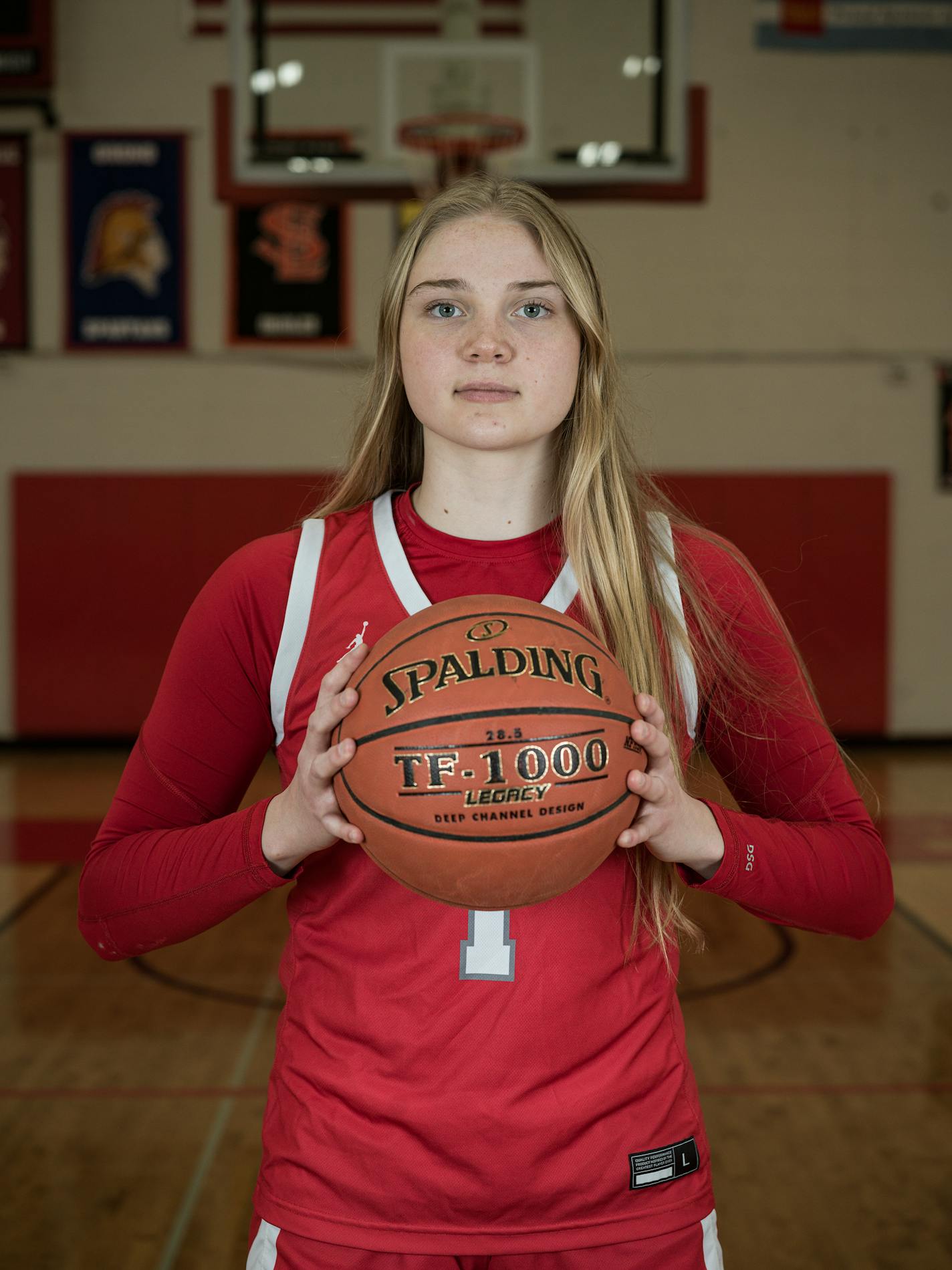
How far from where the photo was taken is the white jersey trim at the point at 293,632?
4.04 ft

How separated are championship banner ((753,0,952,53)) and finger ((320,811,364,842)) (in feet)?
24.6

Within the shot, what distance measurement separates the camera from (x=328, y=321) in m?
7.81

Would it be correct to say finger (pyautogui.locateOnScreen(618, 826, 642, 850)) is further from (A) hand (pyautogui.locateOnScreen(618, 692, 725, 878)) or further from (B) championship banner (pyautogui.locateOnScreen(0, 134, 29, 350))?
(B) championship banner (pyautogui.locateOnScreen(0, 134, 29, 350))

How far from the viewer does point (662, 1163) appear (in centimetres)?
113

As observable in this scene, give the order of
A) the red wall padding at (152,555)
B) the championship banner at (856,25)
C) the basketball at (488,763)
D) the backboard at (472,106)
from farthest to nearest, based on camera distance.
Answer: the red wall padding at (152,555)
the championship banner at (856,25)
the backboard at (472,106)
the basketball at (488,763)

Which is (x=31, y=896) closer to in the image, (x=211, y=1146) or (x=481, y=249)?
(x=211, y=1146)

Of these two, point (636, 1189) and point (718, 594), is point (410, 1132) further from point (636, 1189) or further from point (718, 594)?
point (718, 594)

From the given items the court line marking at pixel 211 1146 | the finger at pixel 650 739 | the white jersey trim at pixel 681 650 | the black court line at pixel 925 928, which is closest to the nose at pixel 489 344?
the white jersey trim at pixel 681 650

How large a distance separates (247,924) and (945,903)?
235 centimetres

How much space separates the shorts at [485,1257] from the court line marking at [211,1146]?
0.76 m

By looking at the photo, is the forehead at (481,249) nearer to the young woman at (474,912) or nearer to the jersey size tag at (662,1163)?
the young woman at (474,912)

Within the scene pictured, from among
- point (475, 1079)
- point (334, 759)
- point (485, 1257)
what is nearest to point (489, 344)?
point (334, 759)

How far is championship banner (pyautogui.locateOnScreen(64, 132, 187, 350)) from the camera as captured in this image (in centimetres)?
766

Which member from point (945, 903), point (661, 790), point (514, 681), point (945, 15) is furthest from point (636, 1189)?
point (945, 15)
